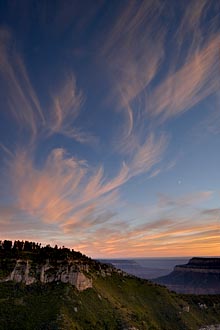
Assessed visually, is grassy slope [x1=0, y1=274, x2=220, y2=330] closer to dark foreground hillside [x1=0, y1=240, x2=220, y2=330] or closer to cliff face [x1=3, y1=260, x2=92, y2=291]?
dark foreground hillside [x1=0, y1=240, x2=220, y2=330]

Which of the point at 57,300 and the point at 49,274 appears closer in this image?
the point at 57,300

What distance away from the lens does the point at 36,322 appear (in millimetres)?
138375

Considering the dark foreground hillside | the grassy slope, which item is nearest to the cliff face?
the dark foreground hillside

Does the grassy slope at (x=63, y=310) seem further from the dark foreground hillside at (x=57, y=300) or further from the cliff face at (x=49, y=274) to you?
the cliff face at (x=49, y=274)

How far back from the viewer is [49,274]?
173 metres

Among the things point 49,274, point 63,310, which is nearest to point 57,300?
point 63,310

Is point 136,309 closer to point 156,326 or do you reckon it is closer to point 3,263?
point 156,326

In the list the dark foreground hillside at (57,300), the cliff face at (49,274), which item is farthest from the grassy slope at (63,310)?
the cliff face at (49,274)

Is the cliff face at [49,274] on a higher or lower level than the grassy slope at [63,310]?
higher

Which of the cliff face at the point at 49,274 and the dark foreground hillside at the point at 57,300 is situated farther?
the cliff face at the point at 49,274

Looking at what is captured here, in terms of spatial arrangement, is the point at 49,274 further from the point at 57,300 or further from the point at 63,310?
the point at 63,310

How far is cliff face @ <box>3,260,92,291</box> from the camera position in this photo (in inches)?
6560

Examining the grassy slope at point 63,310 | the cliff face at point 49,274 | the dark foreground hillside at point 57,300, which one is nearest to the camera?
the grassy slope at point 63,310

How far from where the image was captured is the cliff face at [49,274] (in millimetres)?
166625
